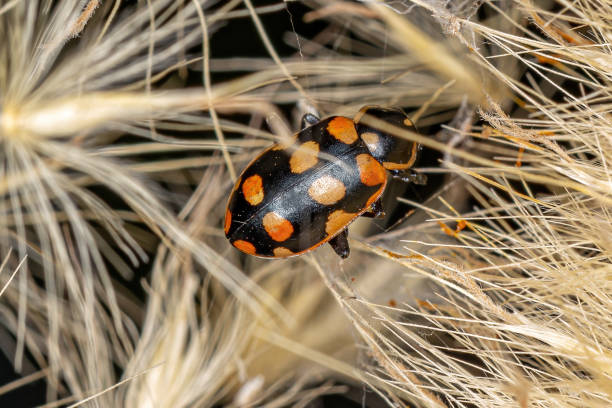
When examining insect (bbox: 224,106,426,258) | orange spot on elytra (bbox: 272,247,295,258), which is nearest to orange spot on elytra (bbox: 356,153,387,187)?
insect (bbox: 224,106,426,258)

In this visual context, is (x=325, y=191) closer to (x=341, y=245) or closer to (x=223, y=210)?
(x=341, y=245)

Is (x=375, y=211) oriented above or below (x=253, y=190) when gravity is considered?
below

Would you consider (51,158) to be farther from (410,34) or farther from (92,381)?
(410,34)

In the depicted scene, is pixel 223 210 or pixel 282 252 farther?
pixel 223 210

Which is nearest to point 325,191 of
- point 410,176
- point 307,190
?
point 307,190

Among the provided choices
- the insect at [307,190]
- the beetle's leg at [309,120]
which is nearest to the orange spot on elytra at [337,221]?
the insect at [307,190]

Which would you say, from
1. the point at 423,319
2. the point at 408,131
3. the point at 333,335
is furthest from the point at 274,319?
the point at 408,131

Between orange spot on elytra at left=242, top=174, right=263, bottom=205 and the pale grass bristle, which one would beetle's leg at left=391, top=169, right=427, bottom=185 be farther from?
orange spot on elytra at left=242, top=174, right=263, bottom=205

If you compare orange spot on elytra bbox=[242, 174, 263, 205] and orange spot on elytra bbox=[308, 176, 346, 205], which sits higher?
orange spot on elytra bbox=[242, 174, 263, 205]
